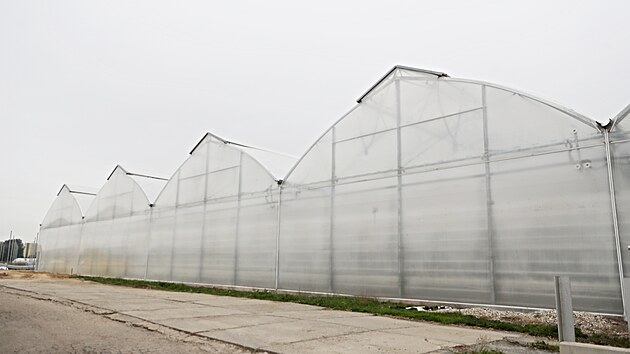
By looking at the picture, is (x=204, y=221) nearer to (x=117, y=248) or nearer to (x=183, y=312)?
(x=117, y=248)

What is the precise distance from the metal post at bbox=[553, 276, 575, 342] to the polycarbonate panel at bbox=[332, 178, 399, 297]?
717 cm

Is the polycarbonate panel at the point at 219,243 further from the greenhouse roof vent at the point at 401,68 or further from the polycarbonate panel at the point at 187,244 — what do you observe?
the greenhouse roof vent at the point at 401,68

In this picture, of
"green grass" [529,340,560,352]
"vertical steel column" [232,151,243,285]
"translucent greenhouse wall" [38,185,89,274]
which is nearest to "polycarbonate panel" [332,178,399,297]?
"vertical steel column" [232,151,243,285]

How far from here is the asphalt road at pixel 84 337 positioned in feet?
21.4

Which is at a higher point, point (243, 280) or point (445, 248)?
point (445, 248)

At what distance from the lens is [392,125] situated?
14.7m

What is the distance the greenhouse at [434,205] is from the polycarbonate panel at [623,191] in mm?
24

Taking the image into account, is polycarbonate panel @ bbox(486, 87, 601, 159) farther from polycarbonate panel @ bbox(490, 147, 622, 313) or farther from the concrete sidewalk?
the concrete sidewalk

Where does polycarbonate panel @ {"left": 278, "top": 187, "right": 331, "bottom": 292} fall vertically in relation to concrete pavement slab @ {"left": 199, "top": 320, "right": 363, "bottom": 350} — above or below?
above

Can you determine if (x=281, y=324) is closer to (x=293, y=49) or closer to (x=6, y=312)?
(x=6, y=312)

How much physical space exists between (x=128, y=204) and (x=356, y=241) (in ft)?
59.6

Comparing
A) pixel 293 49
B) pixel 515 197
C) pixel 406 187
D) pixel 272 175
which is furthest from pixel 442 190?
pixel 293 49

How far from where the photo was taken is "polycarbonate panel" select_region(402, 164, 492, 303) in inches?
469

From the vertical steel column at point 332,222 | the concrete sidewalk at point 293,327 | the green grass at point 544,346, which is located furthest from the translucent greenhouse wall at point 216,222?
the green grass at point 544,346
